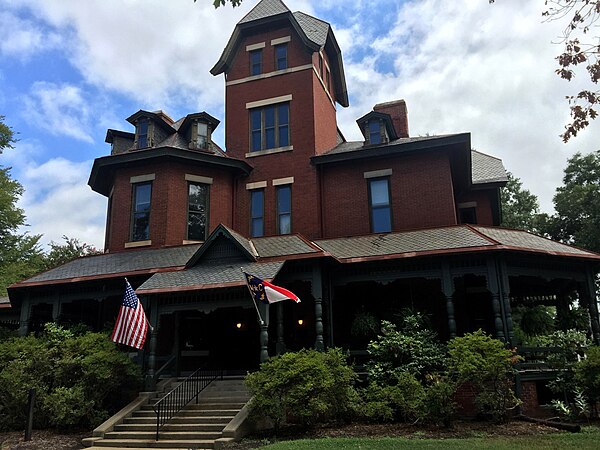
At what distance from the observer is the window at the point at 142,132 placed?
20.3 metres

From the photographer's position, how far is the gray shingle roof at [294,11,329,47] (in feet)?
69.3

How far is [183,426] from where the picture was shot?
1225cm

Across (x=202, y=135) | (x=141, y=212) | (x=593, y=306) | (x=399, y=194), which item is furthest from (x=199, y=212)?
(x=593, y=306)

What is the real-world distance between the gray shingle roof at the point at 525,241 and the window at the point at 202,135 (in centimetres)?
1052

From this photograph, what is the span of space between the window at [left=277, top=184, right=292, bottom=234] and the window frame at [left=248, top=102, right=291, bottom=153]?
1.79 m

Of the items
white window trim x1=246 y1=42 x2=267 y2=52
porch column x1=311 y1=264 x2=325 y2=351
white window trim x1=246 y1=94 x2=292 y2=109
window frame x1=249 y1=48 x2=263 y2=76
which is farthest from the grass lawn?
white window trim x1=246 y1=42 x2=267 y2=52

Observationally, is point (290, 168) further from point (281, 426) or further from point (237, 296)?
point (281, 426)

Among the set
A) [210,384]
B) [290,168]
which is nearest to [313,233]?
[290,168]

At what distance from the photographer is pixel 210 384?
14.7 meters

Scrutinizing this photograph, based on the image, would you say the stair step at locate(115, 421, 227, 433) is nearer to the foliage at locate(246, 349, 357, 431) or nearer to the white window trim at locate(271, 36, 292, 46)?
the foliage at locate(246, 349, 357, 431)

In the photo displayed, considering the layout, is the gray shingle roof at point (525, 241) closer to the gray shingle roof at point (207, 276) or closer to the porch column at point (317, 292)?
the porch column at point (317, 292)

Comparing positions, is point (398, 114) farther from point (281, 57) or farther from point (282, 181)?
point (282, 181)

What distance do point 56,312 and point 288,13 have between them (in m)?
14.0

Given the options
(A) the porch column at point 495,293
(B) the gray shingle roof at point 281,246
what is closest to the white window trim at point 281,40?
(B) the gray shingle roof at point 281,246
